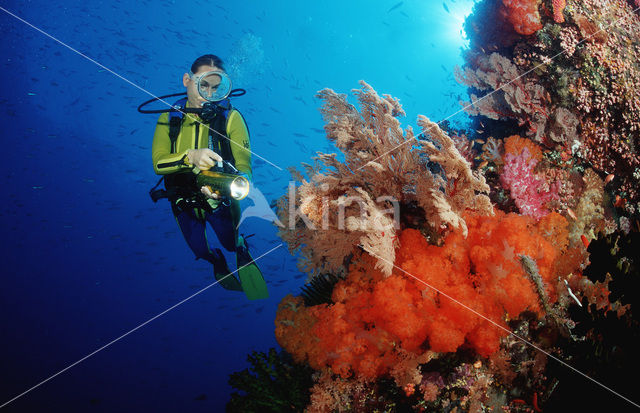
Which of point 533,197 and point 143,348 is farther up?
point 143,348

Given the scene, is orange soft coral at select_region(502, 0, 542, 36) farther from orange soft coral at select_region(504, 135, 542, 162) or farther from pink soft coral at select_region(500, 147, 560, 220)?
pink soft coral at select_region(500, 147, 560, 220)

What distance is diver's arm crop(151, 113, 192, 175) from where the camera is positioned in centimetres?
489

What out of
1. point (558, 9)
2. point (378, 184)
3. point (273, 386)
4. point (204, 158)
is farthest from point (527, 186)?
point (204, 158)

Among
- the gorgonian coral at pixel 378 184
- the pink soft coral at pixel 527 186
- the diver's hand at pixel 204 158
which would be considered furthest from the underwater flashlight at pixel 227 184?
the pink soft coral at pixel 527 186

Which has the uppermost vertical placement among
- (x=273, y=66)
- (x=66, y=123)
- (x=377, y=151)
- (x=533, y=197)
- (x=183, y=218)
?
(x=273, y=66)

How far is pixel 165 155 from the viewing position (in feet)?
17.3

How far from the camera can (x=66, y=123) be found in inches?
1494

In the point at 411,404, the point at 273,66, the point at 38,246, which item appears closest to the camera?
the point at 411,404

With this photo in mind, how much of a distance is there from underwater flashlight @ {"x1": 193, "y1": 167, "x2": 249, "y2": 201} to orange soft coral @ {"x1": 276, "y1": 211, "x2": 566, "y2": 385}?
1.73 meters

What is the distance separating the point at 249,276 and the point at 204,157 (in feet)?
9.28

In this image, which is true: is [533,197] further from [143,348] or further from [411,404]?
[143,348]

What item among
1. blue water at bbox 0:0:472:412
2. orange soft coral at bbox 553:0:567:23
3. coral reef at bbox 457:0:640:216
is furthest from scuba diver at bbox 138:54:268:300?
blue water at bbox 0:0:472:412

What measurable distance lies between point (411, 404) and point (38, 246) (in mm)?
46324

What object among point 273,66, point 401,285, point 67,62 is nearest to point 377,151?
point 401,285
